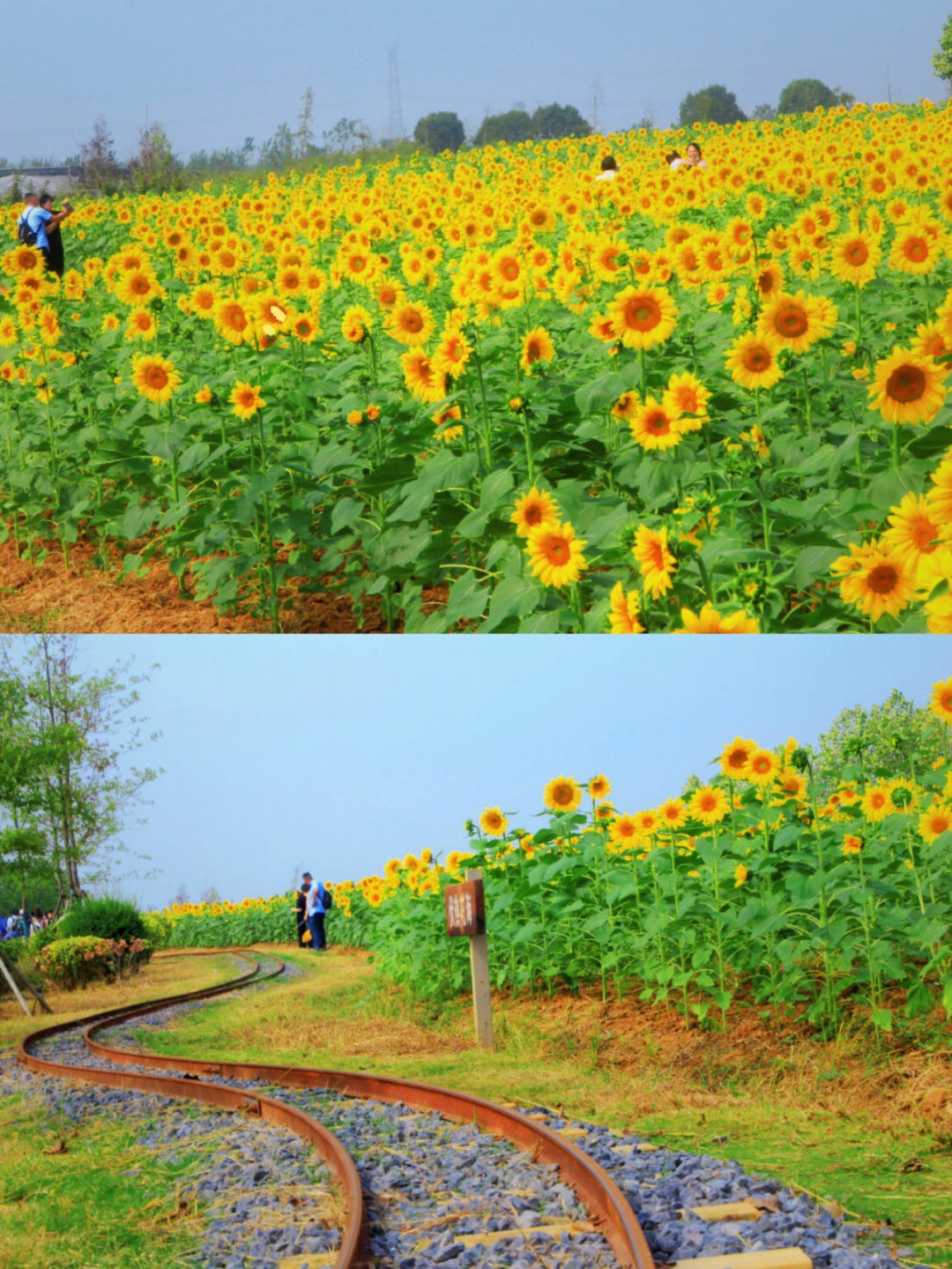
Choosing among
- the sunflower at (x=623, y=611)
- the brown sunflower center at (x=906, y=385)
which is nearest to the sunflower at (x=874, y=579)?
the brown sunflower center at (x=906, y=385)

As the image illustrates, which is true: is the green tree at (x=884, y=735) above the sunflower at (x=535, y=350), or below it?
below

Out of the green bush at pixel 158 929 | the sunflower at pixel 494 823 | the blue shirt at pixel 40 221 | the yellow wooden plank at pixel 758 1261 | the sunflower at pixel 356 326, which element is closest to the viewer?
the yellow wooden plank at pixel 758 1261

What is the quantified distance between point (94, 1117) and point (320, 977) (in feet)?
13.8

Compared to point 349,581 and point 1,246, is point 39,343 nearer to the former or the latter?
point 1,246

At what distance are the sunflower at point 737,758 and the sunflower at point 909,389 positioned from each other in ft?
6.49

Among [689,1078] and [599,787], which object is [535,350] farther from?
[689,1078]

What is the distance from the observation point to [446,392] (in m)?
3.87

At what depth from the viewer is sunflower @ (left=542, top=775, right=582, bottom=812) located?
19.6 feet

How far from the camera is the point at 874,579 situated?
3449 mm

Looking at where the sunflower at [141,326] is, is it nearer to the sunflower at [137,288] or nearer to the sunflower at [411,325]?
the sunflower at [137,288]

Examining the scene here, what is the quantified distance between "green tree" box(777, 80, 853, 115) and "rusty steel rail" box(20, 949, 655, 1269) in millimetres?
3686

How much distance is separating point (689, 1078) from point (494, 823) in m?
1.88

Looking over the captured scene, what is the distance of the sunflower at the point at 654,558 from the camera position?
11.1 feet

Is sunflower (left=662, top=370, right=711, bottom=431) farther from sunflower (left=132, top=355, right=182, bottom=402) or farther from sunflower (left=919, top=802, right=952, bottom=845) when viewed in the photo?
sunflower (left=919, top=802, right=952, bottom=845)
